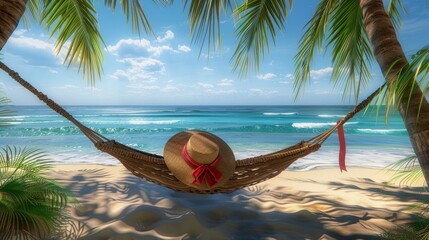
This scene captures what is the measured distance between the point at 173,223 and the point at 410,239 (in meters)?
1.02

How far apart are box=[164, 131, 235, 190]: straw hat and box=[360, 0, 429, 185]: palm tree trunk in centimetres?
68

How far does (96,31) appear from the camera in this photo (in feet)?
6.65

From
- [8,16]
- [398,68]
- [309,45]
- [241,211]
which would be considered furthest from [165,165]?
[309,45]

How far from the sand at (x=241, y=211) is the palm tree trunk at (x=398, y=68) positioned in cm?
54

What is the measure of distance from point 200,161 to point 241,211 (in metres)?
0.53

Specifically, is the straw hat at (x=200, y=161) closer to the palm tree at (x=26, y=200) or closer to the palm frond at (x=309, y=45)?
the palm tree at (x=26, y=200)

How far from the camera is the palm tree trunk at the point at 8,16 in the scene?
2.96ft

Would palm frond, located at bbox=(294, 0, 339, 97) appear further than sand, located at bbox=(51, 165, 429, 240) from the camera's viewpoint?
Yes

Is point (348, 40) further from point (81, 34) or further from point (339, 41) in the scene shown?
point (81, 34)

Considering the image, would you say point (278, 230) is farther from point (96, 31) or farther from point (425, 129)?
point (96, 31)

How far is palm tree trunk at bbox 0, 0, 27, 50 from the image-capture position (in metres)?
0.90

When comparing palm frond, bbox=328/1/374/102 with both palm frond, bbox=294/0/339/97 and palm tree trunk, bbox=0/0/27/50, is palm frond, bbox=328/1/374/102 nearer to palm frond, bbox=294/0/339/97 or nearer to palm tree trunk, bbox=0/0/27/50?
palm frond, bbox=294/0/339/97

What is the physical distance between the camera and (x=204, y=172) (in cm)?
119

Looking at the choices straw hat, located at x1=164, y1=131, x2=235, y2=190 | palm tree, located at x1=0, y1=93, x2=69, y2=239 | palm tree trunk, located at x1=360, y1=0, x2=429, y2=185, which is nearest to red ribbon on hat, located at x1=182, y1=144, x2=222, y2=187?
straw hat, located at x1=164, y1=131, x2=235, y2=190
